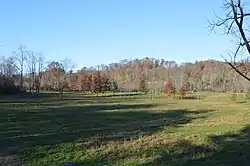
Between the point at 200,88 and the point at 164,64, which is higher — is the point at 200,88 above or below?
below

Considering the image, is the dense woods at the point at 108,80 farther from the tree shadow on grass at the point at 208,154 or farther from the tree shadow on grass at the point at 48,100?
the tree shadow on grass at the point at 208,154

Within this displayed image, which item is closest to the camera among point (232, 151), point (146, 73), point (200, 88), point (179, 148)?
point (232, 151)

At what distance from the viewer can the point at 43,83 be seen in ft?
434

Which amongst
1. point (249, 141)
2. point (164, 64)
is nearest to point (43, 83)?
point (164, 64)

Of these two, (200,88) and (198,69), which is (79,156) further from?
(198,69)

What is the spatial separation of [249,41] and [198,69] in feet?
462

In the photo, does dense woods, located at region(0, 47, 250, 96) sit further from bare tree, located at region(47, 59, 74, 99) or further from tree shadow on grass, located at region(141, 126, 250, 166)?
tree shadow on grass, located at region(141, 126, 250, 166)

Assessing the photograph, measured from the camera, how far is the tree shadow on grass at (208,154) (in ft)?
40.2

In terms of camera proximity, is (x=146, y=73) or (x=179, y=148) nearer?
(x=179, y=148)

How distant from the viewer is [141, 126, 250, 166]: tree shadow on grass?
12.2 m

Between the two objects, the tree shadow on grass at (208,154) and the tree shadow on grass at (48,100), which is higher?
the tree shadow on grass at (48,100)

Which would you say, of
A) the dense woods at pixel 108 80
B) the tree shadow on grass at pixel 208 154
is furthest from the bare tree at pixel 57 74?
the tree shadow on grass at pixel 208 154

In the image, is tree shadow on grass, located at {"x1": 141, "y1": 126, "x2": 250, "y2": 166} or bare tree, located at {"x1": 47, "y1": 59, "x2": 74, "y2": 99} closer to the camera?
tree shadow on grass, located at {"x1": 141, "y1": 126, "x2": 250, "y2": 166}

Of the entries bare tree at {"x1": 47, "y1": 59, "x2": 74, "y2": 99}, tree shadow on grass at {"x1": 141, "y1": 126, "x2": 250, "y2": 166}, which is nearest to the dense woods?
bare tree at {"x1": 47, "y1": 59, "x2": 74, "y2": 99}
